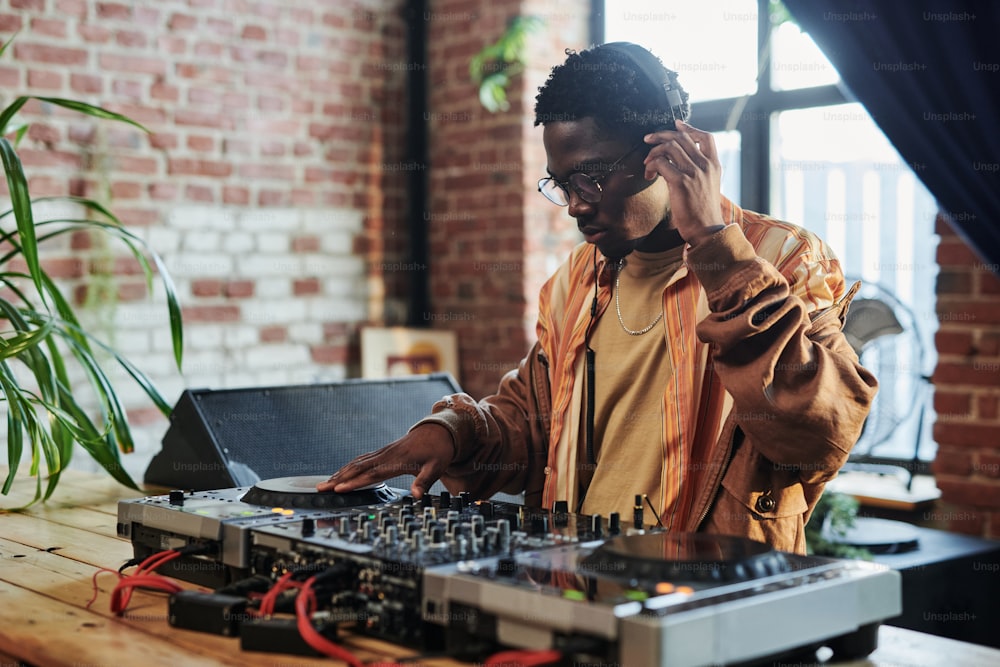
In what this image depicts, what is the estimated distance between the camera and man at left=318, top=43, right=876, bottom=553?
54.0 inches

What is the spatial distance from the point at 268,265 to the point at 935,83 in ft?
7.74

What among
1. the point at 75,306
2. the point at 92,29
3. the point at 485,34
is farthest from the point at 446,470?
the point at 485,34

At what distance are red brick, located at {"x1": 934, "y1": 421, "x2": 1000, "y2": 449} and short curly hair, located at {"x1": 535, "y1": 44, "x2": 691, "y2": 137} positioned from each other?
177 cm

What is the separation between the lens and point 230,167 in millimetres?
3904

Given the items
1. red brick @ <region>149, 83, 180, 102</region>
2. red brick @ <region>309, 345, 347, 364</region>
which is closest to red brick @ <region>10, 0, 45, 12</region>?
red brick @ <region>149, 83, 180, 102</region>

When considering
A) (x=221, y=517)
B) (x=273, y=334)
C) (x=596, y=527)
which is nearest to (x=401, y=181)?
(x=273, y=334)

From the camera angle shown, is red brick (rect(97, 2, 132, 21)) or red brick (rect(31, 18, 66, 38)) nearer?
red brick (rect(31, 18, 66, 38))

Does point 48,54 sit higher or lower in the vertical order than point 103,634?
higher

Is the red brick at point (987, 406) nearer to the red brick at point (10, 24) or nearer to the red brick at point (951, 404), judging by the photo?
the red brick at point (951, 404)

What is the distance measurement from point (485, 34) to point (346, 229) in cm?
90

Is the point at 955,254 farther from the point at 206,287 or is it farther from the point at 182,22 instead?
the point at 182,22

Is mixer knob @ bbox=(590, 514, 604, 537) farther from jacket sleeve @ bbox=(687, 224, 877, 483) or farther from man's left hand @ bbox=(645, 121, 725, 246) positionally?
man's left hand @ bbox=(645, 121, 725, 246)

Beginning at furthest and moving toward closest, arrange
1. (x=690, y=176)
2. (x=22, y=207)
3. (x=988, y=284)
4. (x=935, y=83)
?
(x=988, y=284)
(x=935, y=83)
(x=22, y=207)
(x=690, y=176)

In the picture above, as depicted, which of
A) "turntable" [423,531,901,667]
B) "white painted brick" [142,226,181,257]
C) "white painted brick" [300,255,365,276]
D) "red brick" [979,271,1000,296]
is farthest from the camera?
"white painted brick" [300,255,365,276]
